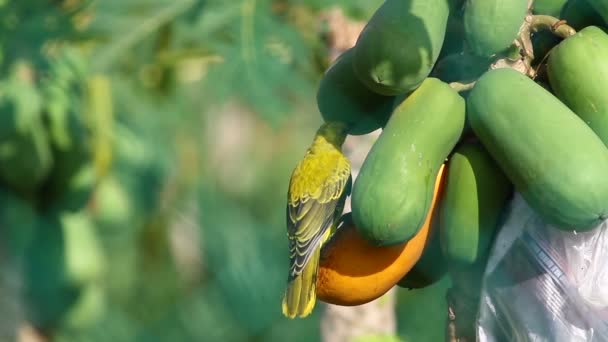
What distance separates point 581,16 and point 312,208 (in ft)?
1.54

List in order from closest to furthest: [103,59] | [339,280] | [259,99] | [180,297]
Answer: [339,280] → [259,99] → [103,59] → [180,297]

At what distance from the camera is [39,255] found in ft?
9.85

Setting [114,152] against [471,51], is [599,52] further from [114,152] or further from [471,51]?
[114,152]

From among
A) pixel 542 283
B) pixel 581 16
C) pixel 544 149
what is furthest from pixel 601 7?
pixel 542 283

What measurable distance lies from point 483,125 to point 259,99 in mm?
914

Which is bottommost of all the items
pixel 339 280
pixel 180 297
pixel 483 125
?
pixel 180 297

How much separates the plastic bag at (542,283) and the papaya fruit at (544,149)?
0.05 m

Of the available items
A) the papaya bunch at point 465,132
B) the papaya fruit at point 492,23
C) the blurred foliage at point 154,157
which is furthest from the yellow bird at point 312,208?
the blurred foliage at point 154,157

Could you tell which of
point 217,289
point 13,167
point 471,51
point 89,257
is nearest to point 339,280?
point 471,51

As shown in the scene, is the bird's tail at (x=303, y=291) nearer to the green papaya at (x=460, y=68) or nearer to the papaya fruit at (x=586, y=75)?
the green papaya at (x=460, y=68)

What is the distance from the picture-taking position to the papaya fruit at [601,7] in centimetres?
110

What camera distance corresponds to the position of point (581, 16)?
3.81 feet

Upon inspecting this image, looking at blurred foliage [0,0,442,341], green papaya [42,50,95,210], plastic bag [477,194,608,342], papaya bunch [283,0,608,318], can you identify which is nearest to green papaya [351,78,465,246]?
papaya bunch [283,0,608,318]

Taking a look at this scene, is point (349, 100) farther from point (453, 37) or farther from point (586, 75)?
point (586, 75)
